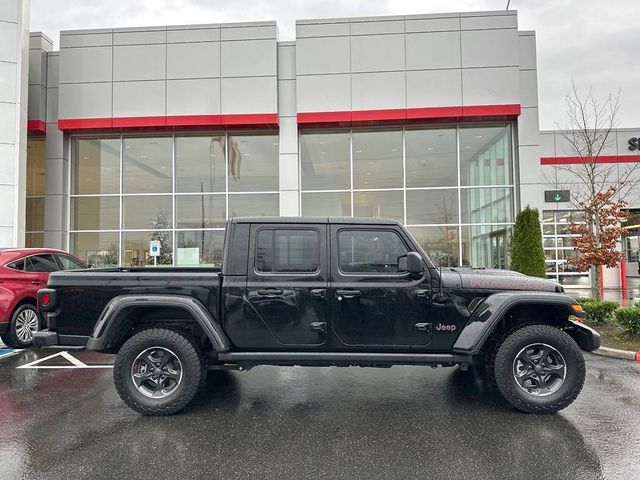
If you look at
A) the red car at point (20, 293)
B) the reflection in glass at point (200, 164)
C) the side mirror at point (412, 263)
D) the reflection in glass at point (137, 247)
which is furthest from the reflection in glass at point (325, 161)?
the side mirror at point (412, 263)

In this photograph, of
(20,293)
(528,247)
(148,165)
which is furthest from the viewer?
(148,165)

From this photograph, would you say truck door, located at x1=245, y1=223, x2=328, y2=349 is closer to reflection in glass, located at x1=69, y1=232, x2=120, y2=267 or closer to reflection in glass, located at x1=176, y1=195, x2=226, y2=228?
reflection in glass, located at x1=176, y1=195, x2=226, y2=228

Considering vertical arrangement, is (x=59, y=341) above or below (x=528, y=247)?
below

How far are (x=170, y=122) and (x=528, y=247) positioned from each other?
11318 millimetres

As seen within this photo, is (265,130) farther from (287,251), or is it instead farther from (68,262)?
(287,251)

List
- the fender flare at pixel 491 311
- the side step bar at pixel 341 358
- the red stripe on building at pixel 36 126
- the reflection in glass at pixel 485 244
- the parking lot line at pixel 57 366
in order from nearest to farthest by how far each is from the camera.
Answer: the fender flare at pixel 491 311 < the side step bar at pixel 341 358 < the parking lot line at pixel 57 366 < the reflection in glass at pixel 485 244 < the red stripe on building at pixel 36 126

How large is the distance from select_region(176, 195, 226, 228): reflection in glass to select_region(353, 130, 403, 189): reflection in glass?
463 cm

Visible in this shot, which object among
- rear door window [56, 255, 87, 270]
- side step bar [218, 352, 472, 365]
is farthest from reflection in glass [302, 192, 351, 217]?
side step bar [218, 352, 472, 365]

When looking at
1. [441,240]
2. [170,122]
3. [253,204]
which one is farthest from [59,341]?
[441,240]

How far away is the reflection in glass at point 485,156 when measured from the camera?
14711 millimetres

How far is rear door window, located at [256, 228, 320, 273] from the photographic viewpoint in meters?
4.67

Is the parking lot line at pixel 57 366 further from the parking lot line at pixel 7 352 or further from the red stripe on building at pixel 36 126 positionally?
the red stripe on building at pixel 36 126

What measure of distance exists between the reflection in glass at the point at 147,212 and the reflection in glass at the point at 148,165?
0.95 feet

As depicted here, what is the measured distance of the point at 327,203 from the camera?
48.5 ft
